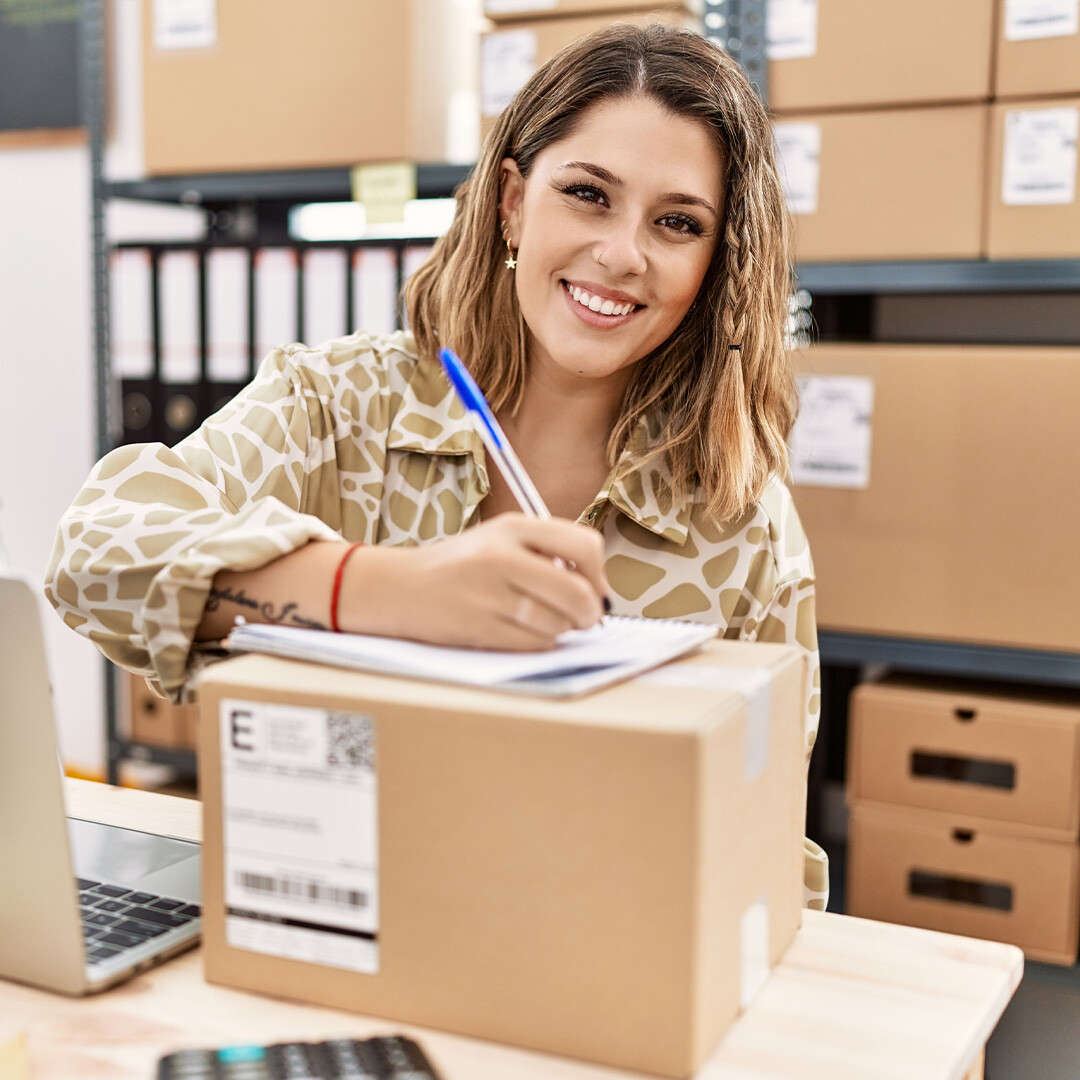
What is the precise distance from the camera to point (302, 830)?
566 millimetres

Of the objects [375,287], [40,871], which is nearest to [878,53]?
[375,287]

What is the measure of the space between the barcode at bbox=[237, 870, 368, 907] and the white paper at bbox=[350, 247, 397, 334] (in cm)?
149

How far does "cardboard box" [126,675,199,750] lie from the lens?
227 cm

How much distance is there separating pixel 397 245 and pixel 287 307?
0.72ft

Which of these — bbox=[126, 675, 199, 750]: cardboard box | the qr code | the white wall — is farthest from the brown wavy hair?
the white wall

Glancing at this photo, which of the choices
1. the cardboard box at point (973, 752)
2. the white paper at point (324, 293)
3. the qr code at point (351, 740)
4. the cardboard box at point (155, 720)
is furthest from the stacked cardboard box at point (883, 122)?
the cardboard box at point (155, 720)

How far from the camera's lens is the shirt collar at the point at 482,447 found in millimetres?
1092

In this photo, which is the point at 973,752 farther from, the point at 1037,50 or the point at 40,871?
the point at 40,871

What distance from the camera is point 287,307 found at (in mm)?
2055

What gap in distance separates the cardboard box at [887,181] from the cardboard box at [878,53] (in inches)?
0.9

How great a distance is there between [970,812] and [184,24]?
1.72 meters

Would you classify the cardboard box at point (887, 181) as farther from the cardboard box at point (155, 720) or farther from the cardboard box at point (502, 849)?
the cardboard box at point (155, 720)

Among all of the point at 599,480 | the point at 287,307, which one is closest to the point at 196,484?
the point at 599,480

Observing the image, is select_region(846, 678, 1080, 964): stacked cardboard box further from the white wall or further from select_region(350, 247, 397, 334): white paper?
the white wall
